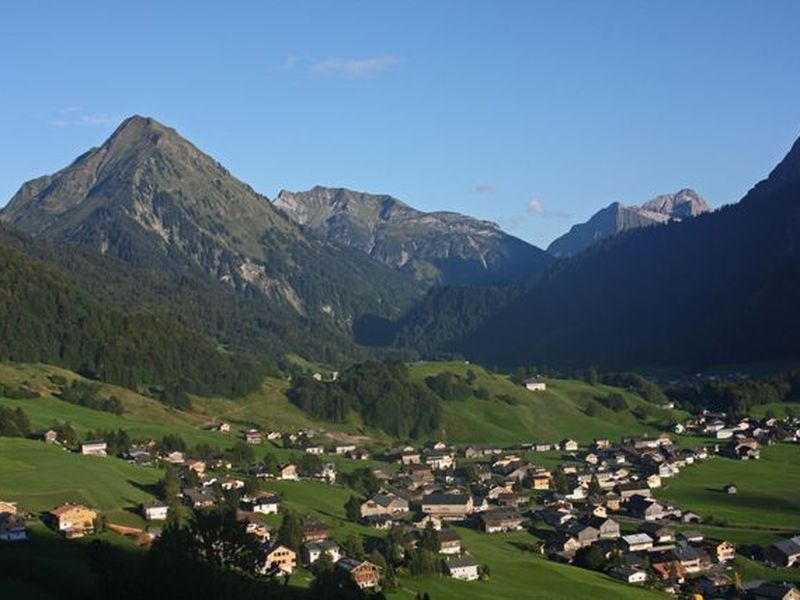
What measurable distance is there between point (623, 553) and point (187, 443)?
2390 inches

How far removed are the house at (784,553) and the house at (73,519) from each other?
180 ft

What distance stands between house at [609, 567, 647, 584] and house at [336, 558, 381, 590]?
21.8 metres

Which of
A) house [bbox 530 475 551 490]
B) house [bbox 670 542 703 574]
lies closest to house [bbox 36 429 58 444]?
house [bbox 530 475 551 490]

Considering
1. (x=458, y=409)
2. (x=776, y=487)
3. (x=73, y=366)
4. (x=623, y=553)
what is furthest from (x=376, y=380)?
(x=623, y=553)

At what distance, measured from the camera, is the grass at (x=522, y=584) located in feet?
230

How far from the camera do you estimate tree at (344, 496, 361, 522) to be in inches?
3775

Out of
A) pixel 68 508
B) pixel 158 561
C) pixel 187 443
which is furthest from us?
pixel 187 443

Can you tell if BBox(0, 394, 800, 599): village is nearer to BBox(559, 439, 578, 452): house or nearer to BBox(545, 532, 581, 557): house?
BBox(545, 532, 581, 557): house

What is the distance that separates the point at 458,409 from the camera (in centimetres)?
18325

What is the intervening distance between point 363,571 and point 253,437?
75358mm

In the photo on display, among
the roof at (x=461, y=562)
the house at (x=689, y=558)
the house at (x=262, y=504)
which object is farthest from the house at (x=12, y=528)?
the house at (x=689, y=558)

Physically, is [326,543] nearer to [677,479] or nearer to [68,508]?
[68,508]

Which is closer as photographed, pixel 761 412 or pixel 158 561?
pixel 158 561

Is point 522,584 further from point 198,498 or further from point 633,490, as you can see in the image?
point 633,490
